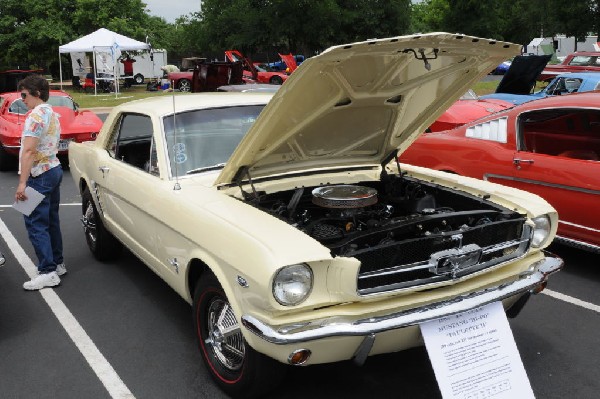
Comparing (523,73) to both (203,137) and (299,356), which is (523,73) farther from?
(299,356)

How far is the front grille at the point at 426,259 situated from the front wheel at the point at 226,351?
0.64 meters

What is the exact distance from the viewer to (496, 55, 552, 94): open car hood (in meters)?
11.5

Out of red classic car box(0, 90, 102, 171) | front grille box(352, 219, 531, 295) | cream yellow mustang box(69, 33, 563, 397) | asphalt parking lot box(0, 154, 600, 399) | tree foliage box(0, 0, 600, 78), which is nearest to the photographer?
cream yellow mustang box(69, 33, 563, 397)

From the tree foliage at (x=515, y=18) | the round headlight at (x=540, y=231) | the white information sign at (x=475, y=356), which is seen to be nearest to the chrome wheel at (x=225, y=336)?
the white information sign at (x=475, y=356)

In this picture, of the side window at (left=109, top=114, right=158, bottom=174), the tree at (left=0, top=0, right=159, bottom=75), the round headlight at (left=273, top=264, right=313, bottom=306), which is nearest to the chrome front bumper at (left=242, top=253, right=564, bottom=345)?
the round headlight at (left=273, top=264, right=313, bottom=306)

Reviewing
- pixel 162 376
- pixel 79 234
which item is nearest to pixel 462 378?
pixel 162 376

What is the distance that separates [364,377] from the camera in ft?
11.2

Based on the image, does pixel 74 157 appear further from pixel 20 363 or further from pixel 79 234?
pixel 20 363

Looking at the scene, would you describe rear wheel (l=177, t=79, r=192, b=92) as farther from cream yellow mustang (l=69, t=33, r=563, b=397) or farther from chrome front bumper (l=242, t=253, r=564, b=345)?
chrome front bumper (l=242, t=253, r=564, b=345)

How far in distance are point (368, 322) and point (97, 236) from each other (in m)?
3.42

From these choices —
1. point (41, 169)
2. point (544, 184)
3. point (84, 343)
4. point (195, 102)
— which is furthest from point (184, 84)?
point (84, 343)

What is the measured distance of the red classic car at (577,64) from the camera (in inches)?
708

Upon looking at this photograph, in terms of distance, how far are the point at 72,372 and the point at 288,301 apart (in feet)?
5.42

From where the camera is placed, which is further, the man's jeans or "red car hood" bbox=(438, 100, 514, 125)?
"red car hood" bbox=(438, 100, 514, 125)
